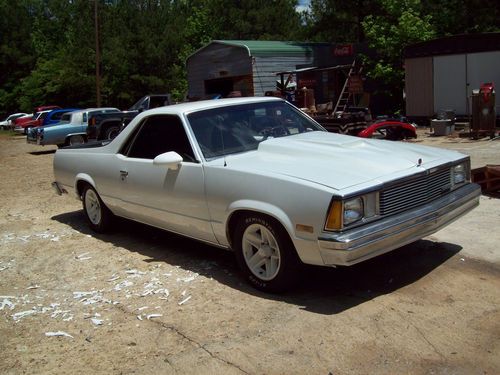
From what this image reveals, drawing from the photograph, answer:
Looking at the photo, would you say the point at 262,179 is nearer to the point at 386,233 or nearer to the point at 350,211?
the point at 350,211

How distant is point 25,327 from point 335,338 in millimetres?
2314

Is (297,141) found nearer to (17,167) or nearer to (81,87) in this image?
(17,167)

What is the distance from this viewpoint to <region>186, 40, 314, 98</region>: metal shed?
26.1 m

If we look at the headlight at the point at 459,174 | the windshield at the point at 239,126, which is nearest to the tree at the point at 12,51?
the windshield at the point at 239,126

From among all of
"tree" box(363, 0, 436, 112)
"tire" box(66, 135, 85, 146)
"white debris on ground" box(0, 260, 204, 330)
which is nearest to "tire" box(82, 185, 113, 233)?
"white debris on ground" box(0, 260, 204, 330)

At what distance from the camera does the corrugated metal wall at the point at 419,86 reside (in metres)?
18.9

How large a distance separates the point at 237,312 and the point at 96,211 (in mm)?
3187

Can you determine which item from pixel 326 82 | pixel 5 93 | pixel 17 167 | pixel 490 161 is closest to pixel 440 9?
pixel 326 82

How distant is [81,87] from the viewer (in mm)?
41000

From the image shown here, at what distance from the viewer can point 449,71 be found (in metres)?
18.2

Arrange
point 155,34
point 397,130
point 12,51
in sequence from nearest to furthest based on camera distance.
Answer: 1. point 397,130
2. point 155,34
3. point 12,51

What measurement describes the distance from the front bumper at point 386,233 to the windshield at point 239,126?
150cm

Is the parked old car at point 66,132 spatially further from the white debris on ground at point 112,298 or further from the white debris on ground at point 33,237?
the white debris on ground at point 112,298

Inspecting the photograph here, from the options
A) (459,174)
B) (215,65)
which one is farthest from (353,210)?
(215,65)
